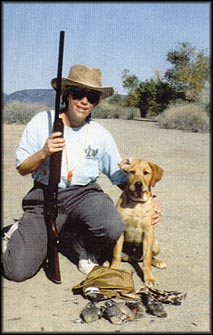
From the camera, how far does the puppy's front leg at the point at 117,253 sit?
14.6 feet

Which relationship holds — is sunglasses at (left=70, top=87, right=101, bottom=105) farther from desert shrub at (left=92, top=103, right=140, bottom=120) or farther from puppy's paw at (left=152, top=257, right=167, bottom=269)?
desert shrub at (left=92, top=103, right=140, bottom=120)

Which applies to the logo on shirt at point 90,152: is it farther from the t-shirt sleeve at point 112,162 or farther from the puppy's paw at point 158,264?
the puppy's paw at point 158,264

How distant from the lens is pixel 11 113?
2077 cm

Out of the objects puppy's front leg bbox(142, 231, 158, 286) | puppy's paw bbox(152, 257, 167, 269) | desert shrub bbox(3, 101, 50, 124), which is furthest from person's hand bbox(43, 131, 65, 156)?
desert shrub bbox(3, 101, 50, 124)

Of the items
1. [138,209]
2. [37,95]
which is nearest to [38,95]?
[37,95]

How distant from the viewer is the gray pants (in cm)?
420

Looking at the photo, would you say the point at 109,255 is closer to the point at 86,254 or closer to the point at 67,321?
the point at 86,254

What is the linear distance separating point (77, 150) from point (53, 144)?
53 centimetres

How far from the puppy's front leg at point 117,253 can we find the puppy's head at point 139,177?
41cm

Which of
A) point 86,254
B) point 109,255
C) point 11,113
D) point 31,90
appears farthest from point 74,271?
point 11,113

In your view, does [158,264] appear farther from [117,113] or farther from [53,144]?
[117,113]

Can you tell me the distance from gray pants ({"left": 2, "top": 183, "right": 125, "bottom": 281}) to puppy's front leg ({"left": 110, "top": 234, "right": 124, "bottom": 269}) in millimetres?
54

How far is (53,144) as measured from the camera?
4.07 m

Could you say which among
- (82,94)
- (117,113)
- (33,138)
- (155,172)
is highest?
(117,113)
